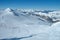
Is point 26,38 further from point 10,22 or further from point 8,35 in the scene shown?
point 10,22

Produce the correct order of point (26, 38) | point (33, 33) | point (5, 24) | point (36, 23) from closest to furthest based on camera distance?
1. point (26, 38)
2. point (33, 33)
3. point (5, 24)
4. point (36, 23)

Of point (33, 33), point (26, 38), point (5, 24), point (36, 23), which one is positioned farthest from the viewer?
point (36, 23)

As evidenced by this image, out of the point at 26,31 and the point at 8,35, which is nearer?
the point at 8,35

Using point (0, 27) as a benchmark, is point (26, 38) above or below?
below

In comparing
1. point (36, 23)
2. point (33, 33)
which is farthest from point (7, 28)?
point (36, 23)

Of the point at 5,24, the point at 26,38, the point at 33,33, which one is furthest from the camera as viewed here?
the point at 5,24

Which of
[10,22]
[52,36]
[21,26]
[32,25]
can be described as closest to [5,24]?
[10,22]

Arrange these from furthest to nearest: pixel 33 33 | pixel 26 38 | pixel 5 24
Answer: pixel 5 24 < pixel 33 33 < pixel 26 38

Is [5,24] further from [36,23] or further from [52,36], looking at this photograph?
[52,36]

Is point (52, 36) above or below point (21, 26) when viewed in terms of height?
below
